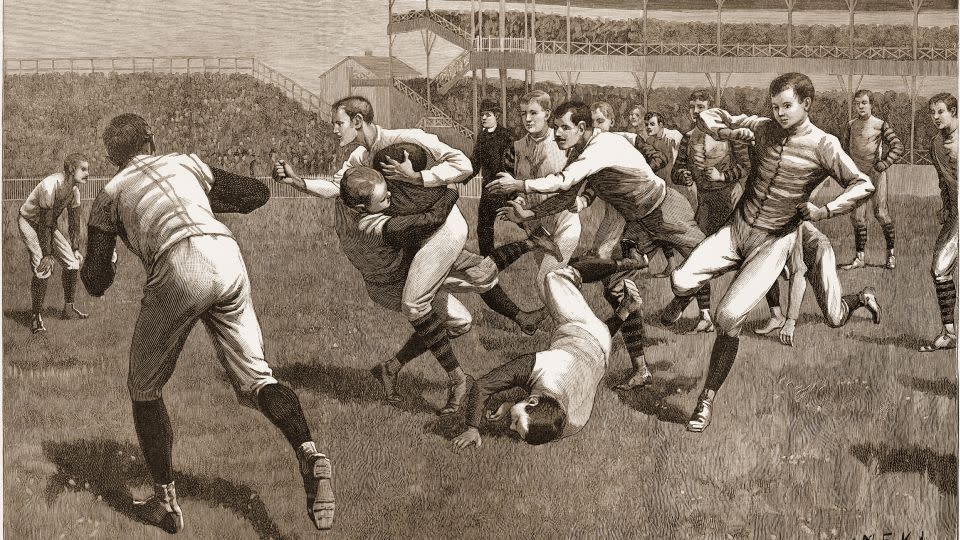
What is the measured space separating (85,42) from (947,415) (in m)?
5.71

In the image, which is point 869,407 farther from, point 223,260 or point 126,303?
point 126,303

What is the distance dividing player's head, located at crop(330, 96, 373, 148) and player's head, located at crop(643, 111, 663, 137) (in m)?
1.68

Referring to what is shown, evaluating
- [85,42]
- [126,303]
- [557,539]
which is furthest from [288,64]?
[557,539]

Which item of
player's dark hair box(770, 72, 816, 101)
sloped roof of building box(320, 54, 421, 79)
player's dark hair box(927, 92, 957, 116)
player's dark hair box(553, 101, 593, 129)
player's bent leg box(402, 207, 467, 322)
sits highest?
sloped roof of building box(320, 54, 421, 79)

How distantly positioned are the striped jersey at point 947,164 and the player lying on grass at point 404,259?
2.58 metres

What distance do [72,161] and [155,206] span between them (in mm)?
697

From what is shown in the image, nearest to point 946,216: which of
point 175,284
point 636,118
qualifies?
point 636,118

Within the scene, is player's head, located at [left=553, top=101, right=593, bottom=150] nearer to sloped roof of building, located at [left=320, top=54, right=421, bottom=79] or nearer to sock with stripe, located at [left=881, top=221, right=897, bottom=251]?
sloped roof of building, located at [left=320, top=54, right=421, bottom=79]

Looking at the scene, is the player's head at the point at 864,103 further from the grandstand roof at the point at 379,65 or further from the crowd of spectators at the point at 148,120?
the crowd of spectators at the point at 148,120

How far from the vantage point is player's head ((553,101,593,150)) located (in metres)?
6.62

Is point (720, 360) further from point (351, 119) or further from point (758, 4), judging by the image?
point (351, 119)

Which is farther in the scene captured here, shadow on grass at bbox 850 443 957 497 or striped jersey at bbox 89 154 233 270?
shadow on grass at bbox 850 443 957 497

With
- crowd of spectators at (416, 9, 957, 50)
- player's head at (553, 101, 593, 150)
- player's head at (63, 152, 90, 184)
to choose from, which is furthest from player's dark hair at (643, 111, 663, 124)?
player's head at (63, 152, 90, 184)

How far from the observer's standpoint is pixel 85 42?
651cm
